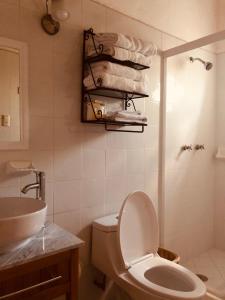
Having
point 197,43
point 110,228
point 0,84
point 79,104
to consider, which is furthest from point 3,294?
point 197,43

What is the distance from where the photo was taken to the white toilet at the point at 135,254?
1.45 meters

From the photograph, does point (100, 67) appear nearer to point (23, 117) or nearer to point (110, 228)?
point (23, 117)

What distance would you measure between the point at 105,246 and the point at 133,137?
79 centimetres

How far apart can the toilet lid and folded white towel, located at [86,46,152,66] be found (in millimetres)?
810

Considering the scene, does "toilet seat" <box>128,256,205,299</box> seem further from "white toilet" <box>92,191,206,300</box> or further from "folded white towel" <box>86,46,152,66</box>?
"folded white towel" <box>86,46,152,66</box>

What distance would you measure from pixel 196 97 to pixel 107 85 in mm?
1275

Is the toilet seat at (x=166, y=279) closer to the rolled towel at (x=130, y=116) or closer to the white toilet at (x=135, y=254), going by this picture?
the white toilet at (x=135, y=254)

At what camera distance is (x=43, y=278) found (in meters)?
1.06

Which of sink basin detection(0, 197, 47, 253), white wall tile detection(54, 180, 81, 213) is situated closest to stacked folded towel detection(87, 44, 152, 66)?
white wall tile detection(54, 180, 81, 213)

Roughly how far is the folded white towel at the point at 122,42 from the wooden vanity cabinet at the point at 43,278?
1.12m

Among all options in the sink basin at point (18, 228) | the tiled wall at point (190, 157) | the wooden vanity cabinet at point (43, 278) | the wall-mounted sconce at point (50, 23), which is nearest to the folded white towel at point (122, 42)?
the wall-mounted sconce at point (50, 23)

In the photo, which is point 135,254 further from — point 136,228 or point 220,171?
point 220,171

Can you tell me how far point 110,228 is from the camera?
158 centimetres

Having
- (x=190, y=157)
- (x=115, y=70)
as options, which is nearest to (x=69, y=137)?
(x=115, y=70)
